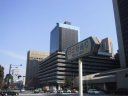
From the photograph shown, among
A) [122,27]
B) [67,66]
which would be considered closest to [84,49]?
[122,27]

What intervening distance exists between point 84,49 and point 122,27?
4178 inches

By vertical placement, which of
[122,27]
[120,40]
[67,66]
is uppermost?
[122,27]

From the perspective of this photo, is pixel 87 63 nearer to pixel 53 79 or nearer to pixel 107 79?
pixel 53 79

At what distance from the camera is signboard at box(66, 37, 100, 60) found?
20875 millimetres

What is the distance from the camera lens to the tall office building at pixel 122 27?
11900cm

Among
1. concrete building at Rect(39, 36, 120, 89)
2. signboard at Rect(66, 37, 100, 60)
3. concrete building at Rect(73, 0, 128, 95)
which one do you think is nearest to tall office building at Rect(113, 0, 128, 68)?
concrete building at Rect(73, 0, 128, 95)

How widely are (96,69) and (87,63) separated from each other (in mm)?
9745

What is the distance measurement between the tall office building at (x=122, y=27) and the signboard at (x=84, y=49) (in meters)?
98.0

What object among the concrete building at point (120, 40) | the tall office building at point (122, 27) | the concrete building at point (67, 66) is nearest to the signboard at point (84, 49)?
the concrete building at point (120, 40)

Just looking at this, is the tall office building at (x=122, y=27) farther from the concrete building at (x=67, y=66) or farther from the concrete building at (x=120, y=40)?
the concrete building at (x=67, y=66)

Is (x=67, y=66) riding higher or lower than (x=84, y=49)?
higher

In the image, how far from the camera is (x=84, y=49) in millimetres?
22438

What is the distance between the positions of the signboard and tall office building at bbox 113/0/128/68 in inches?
3858

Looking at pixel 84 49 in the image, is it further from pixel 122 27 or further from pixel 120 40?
pixel 122 27
